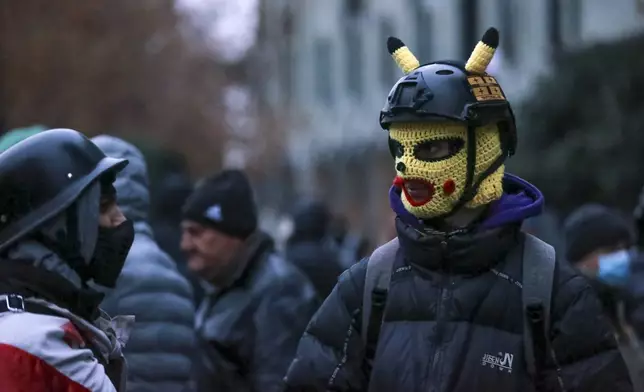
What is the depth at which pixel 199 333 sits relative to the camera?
18.8 ft

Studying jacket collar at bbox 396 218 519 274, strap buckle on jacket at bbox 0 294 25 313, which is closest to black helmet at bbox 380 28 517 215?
jacket collar at bbox 396 218 519 274

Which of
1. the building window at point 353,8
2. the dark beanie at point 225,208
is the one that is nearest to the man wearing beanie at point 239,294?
the dark beanie at point 225,208

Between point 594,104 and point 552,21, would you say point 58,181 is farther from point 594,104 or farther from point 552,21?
point 552,21

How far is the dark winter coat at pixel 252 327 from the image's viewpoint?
5492 mm

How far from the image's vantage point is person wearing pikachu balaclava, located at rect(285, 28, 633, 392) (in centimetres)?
358

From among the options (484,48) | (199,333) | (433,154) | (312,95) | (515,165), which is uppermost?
(484,48)

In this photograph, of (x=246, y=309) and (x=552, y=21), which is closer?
(x=246, y=309)

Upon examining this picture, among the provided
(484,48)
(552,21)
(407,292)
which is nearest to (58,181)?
(407,292)

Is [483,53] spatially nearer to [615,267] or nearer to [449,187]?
[449,187]

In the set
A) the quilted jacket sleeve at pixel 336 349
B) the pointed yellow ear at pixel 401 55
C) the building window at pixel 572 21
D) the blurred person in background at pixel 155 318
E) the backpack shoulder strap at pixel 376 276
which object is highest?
the pointed yellow ear at pixel 401 55

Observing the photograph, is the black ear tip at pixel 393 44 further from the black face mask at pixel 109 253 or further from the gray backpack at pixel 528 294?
the black face mask at pixel 109 253

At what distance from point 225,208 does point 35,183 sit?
2.94m

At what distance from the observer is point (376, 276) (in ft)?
12.4

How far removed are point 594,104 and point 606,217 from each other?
11568 millimetres
